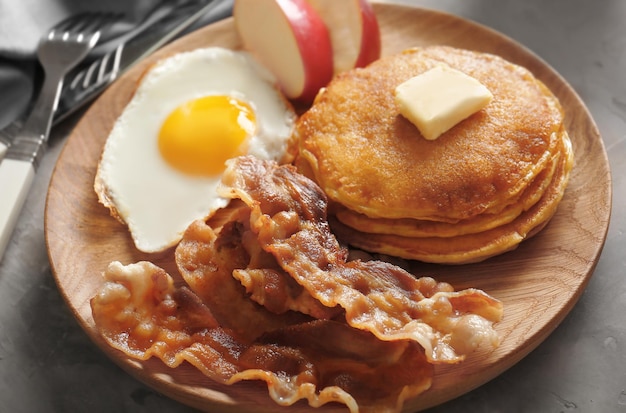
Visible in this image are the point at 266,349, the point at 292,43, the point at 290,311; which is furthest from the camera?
the point at 292,43

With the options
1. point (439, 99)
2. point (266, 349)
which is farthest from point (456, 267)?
point (266, 349)

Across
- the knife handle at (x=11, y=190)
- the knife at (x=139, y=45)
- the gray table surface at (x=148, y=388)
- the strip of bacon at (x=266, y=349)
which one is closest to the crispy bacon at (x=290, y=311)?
the strip of bacon at (x=266, y=349)

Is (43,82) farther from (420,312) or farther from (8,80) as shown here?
(420,312)

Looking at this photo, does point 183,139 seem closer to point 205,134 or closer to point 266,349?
point 205,134

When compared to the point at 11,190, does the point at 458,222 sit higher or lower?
higher

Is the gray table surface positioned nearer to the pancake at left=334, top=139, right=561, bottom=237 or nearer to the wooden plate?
the wooden plate

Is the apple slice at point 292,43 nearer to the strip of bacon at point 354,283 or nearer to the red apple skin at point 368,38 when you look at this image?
the red apple skin at point 368,38

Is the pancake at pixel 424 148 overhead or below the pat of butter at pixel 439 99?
below
